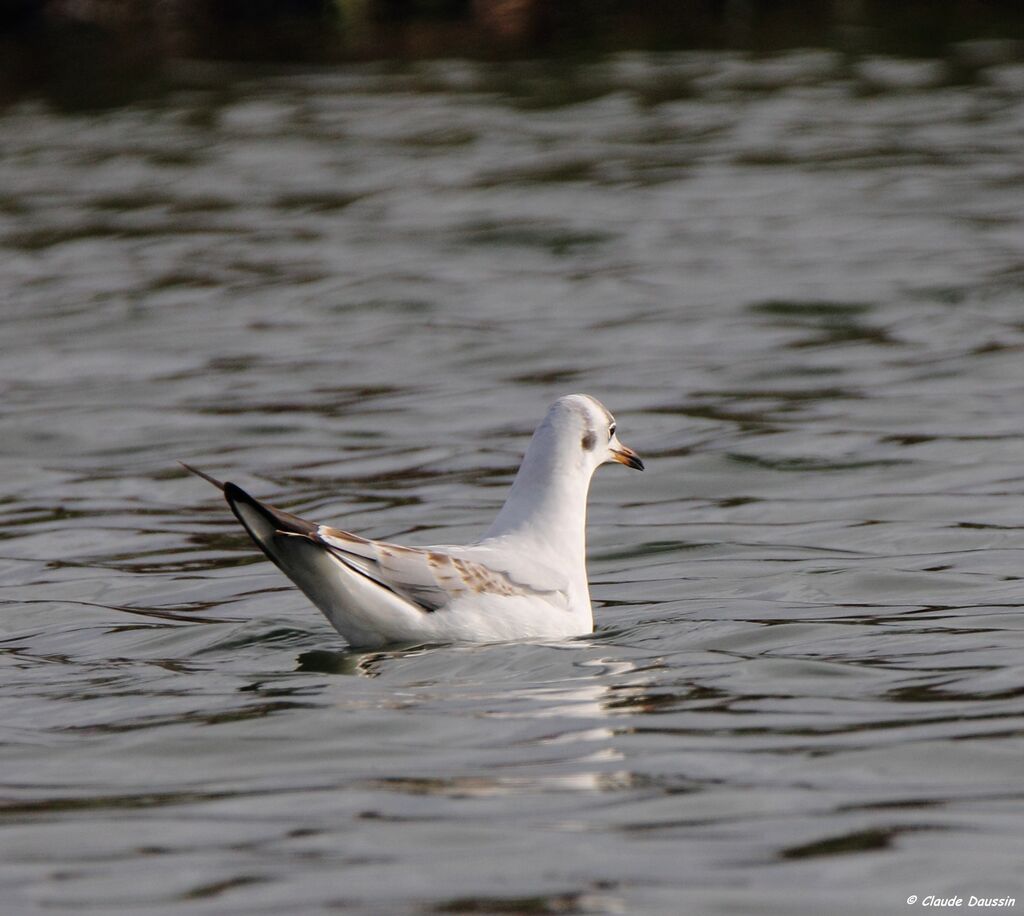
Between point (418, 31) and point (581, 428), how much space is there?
25389mm

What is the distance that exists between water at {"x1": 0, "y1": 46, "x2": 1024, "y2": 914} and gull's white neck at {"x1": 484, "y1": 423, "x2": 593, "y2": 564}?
20.0 inches

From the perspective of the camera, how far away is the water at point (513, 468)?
18.3 ft

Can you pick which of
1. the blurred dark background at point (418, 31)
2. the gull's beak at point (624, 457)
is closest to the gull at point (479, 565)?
the gull's beak at point (624, 457)

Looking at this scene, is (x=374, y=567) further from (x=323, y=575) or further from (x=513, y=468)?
(x=513, y=468)

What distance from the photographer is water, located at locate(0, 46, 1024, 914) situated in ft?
18.3

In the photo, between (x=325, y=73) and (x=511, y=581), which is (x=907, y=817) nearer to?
(x=511, y=581)

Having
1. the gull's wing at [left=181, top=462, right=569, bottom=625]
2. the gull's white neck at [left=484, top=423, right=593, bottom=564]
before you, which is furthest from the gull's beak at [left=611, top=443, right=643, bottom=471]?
the gull's wing at [left=181, top=462, right=569, bottom=625]

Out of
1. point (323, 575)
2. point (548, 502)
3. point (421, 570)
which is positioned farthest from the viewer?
point (548, 502)

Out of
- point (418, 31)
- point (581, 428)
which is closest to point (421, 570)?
point (581, 428)

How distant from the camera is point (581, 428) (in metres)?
8.60

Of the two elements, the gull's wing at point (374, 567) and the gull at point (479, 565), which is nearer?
the gull's wing at point (374, 567)

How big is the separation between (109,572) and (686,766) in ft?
16.3

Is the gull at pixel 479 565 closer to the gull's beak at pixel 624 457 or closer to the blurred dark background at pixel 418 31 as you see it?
the gull's beak at pixel 624 457

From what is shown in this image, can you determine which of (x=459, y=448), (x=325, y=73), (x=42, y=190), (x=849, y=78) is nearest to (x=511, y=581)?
(x=459, y=448)
